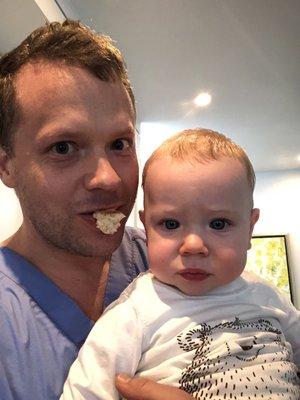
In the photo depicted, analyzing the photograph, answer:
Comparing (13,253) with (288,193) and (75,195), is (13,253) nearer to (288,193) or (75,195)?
(75,195)

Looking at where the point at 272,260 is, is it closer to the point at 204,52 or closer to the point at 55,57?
the point at 204,52

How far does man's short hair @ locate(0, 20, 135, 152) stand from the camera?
874mm

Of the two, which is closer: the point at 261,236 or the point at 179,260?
the point at 179,260

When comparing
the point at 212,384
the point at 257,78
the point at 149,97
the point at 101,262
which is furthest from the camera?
the point at 149,97

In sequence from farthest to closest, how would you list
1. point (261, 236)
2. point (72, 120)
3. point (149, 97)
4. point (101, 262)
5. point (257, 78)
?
point (261, 236) < point (149, 97) < point (257, 78) < point (101, 262) < point (72, 120)

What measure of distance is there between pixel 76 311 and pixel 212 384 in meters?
0.32

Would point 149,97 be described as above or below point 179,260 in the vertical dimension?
above

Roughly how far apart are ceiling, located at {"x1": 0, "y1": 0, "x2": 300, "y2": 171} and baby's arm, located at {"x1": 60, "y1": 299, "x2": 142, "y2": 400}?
1322mm

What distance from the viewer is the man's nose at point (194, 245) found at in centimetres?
67

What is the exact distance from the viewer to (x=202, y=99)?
3.01m

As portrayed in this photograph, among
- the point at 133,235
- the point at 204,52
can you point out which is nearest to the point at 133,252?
the point at 133,235

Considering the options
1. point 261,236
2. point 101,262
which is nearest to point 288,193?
point 261,236

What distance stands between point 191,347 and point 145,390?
100mm

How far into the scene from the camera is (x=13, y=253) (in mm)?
879
